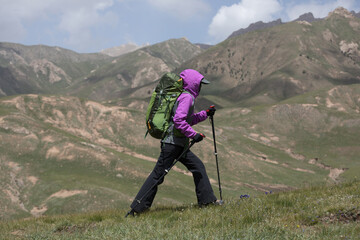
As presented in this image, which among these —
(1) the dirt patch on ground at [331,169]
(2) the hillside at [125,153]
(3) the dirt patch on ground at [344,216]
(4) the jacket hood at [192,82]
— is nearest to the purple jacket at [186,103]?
(4) the jacket hood at [192,82]

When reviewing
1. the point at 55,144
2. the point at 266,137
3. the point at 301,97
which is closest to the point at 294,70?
the point at 301,97

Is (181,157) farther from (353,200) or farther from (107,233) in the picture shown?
(353,200)

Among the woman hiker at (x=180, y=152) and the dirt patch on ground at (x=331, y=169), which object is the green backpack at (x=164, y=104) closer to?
the woman hiker at (x=180, y=152)

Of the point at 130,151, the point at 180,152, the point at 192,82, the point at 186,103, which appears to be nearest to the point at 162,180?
the point at 180,152

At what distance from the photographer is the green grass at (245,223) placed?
4527 millimetres

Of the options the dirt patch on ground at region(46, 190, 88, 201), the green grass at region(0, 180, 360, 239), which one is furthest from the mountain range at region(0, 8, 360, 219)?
the green grass at region(0, 180, 360, 239)

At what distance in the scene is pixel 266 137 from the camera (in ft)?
306

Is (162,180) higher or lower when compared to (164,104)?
lower

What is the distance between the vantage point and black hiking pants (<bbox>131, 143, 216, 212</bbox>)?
7.68 meters

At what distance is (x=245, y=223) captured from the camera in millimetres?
5285

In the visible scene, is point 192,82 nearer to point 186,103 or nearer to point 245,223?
point 186,103

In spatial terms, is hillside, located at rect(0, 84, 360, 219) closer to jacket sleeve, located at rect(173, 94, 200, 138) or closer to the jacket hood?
the jacket hood

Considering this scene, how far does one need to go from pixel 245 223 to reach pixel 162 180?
2.99 m

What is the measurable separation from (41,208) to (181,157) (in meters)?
31.4
